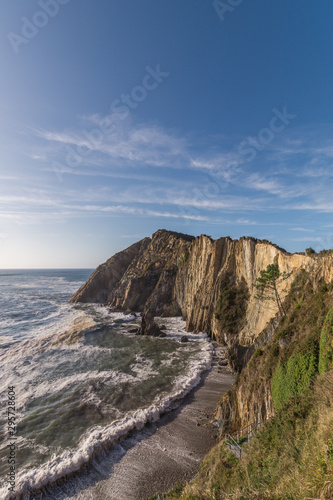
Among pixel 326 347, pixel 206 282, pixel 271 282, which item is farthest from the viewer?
pixel 206 282

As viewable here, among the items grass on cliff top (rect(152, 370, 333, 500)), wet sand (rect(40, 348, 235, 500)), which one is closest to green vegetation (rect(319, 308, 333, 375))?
grass on cliff top (rect(152, 370, 333, 500))

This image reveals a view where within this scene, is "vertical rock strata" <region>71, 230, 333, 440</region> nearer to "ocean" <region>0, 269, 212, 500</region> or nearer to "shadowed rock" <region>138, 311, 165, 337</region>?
"shadowed rock" <region>138, 311, 165, 337</region>

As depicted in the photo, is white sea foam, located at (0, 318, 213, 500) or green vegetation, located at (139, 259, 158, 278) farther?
green vegetation, located at (139, 259, 158, 278)

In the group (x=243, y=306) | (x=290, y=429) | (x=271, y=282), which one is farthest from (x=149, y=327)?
(x=290, y=429)

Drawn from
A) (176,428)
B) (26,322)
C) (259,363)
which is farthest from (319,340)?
(26,322)

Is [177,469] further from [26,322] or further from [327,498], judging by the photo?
[26,322]

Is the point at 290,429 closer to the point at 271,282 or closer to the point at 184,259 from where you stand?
the point at 271,282
